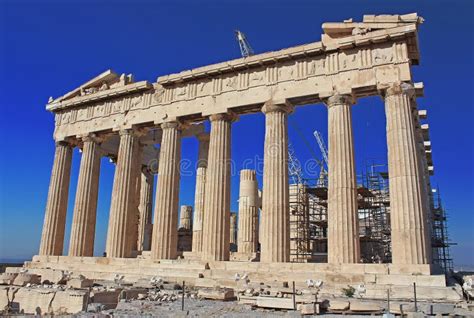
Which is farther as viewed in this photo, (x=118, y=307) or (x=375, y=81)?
(x=375, y=81)

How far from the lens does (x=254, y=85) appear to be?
936 inches

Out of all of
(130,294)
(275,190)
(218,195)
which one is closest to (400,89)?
(275,190)

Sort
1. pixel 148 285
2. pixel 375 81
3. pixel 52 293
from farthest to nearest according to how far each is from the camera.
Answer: pixel 375 81, pixel 148 285, pixel 52 293

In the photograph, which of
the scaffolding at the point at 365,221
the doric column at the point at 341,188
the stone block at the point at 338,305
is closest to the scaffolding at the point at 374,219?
the scaffolding at the point at 365,221

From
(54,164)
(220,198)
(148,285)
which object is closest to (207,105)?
(220,198)

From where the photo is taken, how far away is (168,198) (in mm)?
24891

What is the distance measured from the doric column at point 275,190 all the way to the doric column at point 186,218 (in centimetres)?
2002

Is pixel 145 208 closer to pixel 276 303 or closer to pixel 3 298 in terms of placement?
pixel 3 298

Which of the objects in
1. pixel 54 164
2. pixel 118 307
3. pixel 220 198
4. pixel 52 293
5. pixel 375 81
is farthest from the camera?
pixel 54 164

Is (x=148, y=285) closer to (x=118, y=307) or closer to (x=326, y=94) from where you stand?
(x=118, y=307)

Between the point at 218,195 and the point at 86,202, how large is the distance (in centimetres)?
1064

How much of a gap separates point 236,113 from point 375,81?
8.03 metres

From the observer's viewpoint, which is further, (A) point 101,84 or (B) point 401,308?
(A) point 101,84

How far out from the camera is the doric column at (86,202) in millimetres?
27906
